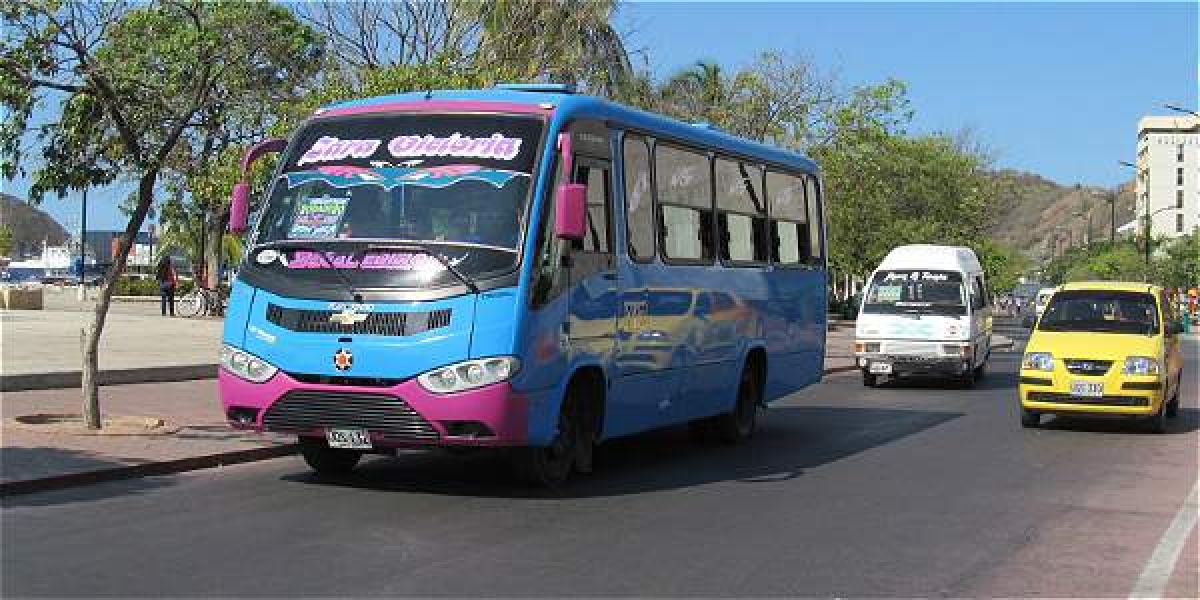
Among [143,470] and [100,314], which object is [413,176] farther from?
[100,314]

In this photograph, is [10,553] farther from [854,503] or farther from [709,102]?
[709,102]

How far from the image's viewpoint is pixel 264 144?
12.6 m

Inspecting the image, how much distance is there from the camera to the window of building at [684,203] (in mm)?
13906

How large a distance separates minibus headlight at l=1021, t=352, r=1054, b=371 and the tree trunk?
10.5 metres

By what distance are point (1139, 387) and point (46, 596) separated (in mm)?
13853

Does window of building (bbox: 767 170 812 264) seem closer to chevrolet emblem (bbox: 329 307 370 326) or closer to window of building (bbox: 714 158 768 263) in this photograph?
window of building (bbox: 714 158 768 263)

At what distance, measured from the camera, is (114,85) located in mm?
14438

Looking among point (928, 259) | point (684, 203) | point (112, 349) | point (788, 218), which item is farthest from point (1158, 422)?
point (112, 349)

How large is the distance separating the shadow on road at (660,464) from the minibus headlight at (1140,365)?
2676 mm

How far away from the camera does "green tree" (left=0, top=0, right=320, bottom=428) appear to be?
46.5 feet

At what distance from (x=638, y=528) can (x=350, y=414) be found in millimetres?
2386

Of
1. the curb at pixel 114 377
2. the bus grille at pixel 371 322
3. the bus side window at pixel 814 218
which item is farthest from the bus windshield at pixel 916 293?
the bus grille at pixel 371 322

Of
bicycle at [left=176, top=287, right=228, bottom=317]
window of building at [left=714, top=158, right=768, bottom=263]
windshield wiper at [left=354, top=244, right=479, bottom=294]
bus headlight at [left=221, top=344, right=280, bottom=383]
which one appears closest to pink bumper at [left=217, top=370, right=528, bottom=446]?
Result: bus headlight at [left=221, top=344, right=280, bottom=383]

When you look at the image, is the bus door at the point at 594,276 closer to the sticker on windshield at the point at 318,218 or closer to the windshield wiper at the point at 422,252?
the windshield wiper at the point at 422,252
